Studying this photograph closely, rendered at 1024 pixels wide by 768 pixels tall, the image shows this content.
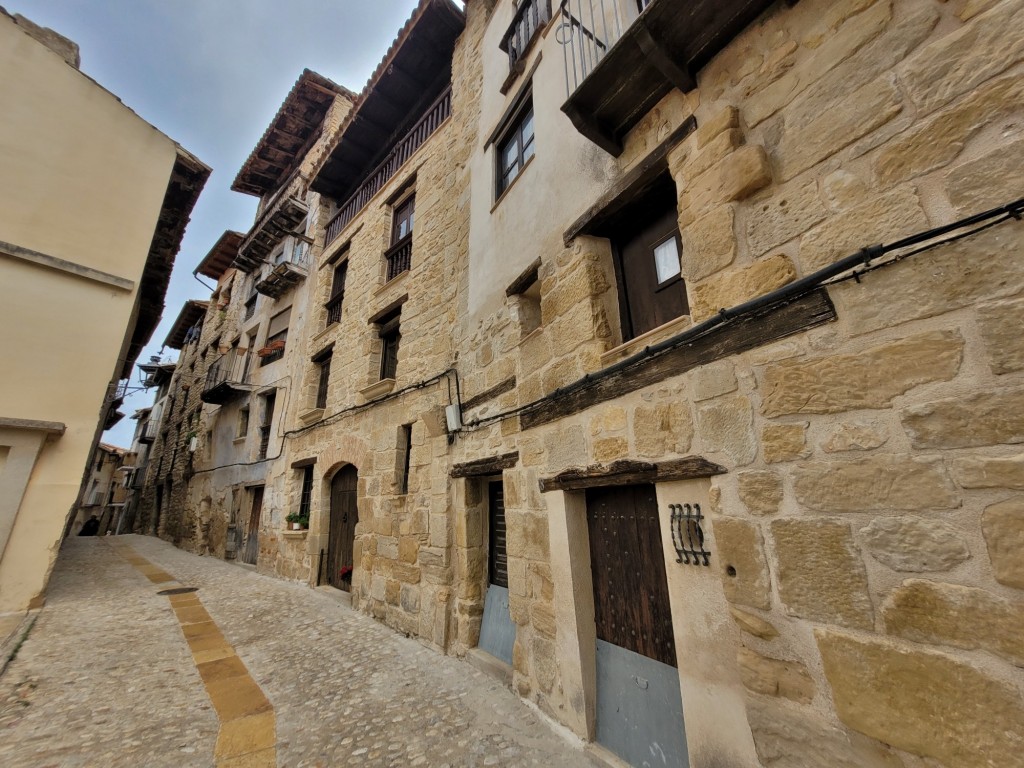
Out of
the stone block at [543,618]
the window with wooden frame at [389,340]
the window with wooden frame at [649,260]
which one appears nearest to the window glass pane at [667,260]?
the window with wooden frame at [649,260]

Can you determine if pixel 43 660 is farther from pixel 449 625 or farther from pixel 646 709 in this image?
pixel 646 709

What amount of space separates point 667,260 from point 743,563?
1.86 m

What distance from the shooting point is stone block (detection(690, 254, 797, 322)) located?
6.01 ft

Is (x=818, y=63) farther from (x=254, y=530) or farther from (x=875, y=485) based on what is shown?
(x=254, y=530)

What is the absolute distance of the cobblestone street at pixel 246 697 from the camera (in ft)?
7.61

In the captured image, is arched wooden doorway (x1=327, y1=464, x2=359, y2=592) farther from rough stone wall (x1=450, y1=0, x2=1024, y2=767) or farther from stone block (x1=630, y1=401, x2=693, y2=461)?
rough stone wall (x1=450, y1=0, x2=1024, y2=767)

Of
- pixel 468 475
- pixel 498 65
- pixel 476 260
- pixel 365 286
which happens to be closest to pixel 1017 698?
pixel 468 475

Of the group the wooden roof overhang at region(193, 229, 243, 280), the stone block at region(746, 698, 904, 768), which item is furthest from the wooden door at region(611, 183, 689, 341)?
the wooden roof overhang at region(193, 229, 243, 280)

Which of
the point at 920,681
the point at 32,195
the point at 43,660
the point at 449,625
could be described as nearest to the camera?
the point at 920,681

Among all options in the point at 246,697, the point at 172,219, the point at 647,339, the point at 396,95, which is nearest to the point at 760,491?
the point at 647,339

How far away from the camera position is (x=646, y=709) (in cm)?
229

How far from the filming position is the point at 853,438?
1512mm

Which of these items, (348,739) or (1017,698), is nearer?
(1017,698)

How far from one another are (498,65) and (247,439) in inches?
367
